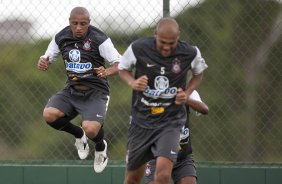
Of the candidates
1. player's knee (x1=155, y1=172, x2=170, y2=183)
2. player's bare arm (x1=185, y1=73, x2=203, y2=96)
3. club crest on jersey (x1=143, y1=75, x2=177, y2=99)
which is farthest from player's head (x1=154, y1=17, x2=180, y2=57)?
player's knee (x1=155, y1=172, x2=170, y2=183)

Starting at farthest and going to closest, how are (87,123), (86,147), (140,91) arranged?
(86,147), (87,123), (140,91)

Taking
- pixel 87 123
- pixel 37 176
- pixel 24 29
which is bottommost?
pixel 37 176

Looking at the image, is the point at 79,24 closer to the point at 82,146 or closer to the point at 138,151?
the point at 82,146

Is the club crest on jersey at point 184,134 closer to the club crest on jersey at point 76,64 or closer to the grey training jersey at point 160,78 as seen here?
the grey training jersey at point 160,78

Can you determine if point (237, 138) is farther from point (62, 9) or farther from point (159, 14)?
point (62, 9)

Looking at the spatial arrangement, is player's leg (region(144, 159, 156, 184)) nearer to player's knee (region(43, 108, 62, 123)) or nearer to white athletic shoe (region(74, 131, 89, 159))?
player's knee (region(43, 108, 62, 123))

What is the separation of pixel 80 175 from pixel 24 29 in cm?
196

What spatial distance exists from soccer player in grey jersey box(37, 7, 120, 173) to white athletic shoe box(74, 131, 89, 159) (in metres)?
0.28

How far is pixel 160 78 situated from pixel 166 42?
1.23 feet

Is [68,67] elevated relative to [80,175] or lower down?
elevated

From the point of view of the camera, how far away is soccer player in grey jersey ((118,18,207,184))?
882 centimetres

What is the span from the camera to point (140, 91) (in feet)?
29.5

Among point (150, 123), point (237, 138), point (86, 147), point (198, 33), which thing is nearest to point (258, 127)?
point (237, 138)

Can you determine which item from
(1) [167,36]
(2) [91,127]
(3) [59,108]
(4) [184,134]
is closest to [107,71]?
(2) [91,127]
